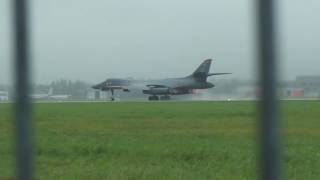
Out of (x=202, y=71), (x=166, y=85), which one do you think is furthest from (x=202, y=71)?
(x=166, y=85)

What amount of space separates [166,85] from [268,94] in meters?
99.2

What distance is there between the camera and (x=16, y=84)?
6.95 feet

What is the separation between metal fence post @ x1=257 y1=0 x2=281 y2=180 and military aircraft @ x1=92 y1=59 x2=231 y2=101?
9384 cm

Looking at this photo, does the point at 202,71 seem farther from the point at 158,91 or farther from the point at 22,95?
the point at 22,95

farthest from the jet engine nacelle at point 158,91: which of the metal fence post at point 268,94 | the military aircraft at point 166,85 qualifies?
the metal fence post at point 268,94

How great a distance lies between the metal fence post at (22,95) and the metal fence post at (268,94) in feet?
2.29

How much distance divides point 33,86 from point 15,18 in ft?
0.72

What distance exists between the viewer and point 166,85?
101188 mm

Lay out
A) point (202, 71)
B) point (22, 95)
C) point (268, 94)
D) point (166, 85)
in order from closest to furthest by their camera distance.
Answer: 1. point (268, 94)
2. point (22, 95)
3. point (202, 71)
4. point (166, 85)

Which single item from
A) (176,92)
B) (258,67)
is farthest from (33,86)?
(176,92)

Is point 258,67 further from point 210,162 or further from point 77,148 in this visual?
point 77,148

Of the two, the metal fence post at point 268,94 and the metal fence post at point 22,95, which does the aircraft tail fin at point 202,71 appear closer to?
the metal fence post at point 22,95

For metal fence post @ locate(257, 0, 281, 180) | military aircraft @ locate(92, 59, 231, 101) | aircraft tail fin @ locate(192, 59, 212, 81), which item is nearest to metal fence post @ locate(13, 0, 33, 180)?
metal fence post @ locate(257, 0, 281, 180)

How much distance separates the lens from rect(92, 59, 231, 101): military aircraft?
98.2 metres
